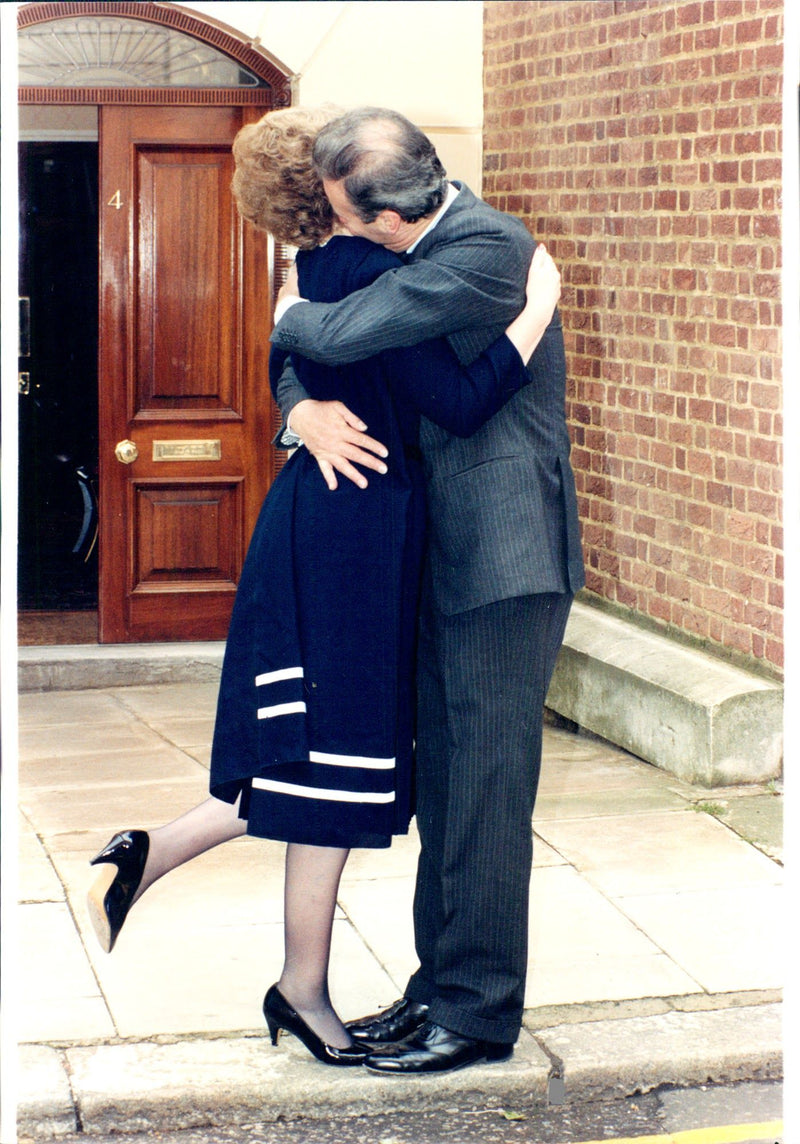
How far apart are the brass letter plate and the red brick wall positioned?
1.76m

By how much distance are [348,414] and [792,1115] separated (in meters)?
1.60

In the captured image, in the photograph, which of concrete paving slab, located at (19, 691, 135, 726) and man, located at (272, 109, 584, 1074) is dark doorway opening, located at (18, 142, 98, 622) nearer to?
concrete paving slab, located at (19, 691, 135, 726)

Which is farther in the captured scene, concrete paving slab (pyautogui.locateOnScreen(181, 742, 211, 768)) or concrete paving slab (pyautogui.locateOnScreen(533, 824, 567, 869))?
concrete paving slab (pyautogui.locateOnScreen(181, 742, 211, 768))

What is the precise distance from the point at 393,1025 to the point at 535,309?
165cm

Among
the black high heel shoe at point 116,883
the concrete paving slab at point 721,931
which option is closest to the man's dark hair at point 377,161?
the black high heel shoe at point 116,883

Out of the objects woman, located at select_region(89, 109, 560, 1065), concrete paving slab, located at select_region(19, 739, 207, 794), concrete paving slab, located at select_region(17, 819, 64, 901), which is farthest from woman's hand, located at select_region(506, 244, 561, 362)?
concrete paving slab, located at select_region(19, 739, 207, 794)

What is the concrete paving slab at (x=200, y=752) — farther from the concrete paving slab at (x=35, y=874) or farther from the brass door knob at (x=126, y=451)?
the brass door knob at (x=126, y=451)

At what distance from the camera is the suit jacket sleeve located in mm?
3166

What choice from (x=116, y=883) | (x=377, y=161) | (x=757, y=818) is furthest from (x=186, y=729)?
(x=377, y=161)

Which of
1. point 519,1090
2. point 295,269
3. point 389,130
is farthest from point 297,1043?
point 389,130

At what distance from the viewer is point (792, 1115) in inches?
104

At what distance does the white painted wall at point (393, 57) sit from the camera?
723 cm

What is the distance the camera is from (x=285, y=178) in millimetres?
3268

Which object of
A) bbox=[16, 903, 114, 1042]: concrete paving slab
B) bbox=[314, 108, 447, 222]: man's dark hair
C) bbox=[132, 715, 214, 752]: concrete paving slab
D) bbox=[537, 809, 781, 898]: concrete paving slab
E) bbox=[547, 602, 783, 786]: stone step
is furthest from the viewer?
bbox=[132, 715, 214, 752]: concrete paving slab
